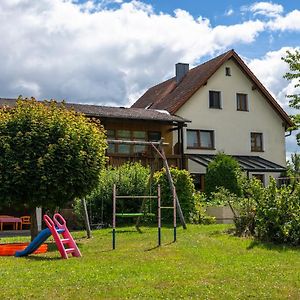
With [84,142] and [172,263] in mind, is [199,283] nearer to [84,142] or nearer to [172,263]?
[172,263]

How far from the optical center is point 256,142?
1393 inches

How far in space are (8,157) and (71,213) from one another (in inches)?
336

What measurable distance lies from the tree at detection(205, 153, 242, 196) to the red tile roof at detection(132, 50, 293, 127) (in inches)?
207

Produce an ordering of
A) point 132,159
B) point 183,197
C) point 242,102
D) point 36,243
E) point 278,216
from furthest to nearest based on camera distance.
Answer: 1. point 242,102
2. point 132,159
3. point 183,197
4. point 278,216
5. point 36,243

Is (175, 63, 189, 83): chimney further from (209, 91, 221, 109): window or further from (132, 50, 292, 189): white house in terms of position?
(209, 91, 221, 109): window

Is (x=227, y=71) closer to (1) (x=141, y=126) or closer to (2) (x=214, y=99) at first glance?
(2) (x=214, y=99)

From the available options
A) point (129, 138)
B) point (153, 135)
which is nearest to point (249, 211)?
point (129, 138)

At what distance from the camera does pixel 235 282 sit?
31.2ft

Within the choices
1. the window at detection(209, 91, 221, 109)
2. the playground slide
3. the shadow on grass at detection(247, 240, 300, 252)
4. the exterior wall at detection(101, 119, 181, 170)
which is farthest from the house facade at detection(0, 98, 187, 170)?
the playground slide

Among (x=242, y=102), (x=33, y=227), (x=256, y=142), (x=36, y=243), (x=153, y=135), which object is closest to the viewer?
(x=36, y=243)

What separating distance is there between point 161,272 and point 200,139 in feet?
75.6

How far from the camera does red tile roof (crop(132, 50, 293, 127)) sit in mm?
32531

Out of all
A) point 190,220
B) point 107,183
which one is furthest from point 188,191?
point 107,183

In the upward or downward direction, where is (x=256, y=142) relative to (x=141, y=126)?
downward
